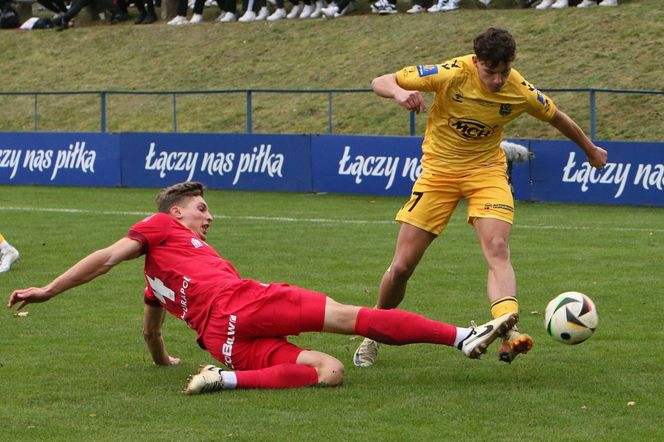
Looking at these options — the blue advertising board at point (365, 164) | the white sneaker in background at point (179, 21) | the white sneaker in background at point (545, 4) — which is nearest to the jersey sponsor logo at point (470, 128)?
the blue advertising board at point (365, 164)

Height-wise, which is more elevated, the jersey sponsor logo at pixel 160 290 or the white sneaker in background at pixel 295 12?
the white sneaker in background at pixel 295 12

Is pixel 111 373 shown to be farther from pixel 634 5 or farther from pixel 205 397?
pixel 634 5

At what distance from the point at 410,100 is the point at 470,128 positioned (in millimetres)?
726

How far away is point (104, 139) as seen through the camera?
87.8 ft

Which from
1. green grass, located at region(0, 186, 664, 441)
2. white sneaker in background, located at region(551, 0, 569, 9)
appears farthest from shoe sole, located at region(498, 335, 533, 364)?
white sneaker in background, located at region(551, 0, 569, 9)

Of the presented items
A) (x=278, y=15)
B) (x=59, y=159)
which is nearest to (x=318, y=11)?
(x=278, y=15)

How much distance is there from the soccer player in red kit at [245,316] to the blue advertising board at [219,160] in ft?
54.3

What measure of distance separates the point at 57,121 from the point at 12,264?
21025mm

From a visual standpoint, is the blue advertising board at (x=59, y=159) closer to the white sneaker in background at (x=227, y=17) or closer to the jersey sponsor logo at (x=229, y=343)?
the white sneaker in background at (x=227, y=17)

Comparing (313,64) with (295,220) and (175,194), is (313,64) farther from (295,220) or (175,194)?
(175,194)

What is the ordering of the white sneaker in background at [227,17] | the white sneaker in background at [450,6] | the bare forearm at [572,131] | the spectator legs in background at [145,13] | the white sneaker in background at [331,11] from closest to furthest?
the bare forearm at [572,131] → the white sneaker in background at [450,6] → the white sneaker in background at [331,11] → the white sneaker in background at [227,17] → the spectator legs in background at [145,13]

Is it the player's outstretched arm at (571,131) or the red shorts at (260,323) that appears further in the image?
the player's outstretched arm at (571,131)

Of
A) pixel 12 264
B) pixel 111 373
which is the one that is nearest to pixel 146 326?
pixel 111 373

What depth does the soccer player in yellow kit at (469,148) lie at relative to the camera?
809 centimetres
